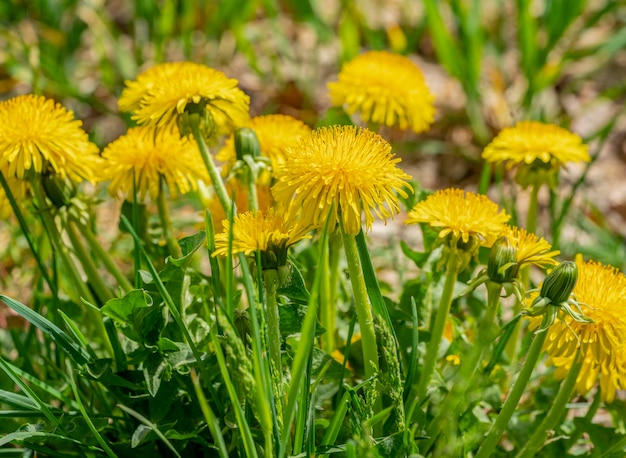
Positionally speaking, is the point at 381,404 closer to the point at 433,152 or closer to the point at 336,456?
the point at 336,456

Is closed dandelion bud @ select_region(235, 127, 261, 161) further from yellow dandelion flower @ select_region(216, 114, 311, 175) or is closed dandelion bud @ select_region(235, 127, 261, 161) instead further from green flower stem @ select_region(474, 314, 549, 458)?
green flower stem @ select_region(474, 314, 549, 458)

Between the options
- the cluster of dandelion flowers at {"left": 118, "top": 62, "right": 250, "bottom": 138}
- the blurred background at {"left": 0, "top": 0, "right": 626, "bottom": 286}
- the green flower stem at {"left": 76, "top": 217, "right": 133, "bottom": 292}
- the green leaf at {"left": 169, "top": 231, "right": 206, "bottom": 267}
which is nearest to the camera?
the green leaf at {"left": 169, "top": 231, "right": 206, "bottom": 267}

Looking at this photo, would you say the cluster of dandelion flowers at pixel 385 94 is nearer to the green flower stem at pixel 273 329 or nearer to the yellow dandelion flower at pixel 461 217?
the yellow dandelion flower at pixel 461 217

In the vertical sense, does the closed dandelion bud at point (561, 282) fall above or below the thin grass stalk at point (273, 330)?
above

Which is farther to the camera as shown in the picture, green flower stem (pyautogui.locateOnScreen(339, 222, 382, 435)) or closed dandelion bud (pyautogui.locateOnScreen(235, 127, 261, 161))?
closed dandelion bud (pyautogui.locateOnScreen(235, 127, 261, 161))

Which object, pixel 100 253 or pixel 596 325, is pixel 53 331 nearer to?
pixel 100 253

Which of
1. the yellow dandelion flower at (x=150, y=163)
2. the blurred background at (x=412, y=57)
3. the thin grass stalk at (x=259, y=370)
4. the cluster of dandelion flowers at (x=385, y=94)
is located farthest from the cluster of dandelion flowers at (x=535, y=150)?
the blurred background at (x=412, y=57)

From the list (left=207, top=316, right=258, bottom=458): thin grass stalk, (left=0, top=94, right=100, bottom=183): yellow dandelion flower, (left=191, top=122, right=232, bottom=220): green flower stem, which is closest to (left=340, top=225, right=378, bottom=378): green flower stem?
(left=207, top=316, right=258, bottom=458): thin grass stalk
